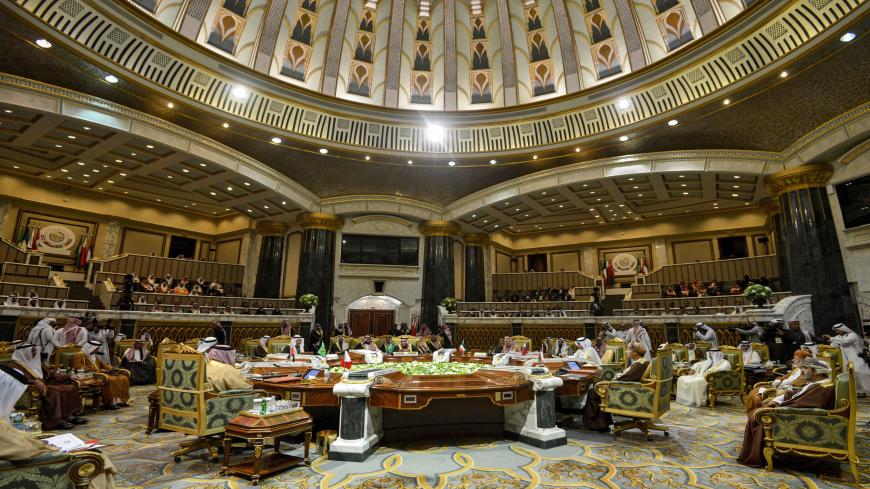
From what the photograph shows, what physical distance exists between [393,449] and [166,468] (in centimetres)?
199

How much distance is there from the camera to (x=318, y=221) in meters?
16.6

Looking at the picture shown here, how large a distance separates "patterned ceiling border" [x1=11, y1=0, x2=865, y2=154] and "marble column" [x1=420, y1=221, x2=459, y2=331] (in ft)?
12.3

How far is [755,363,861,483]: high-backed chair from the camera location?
3.44 meters

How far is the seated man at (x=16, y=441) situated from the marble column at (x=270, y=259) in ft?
50.9

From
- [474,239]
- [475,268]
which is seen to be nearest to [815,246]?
[475,268]

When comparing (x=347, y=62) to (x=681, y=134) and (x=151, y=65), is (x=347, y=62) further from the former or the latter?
(x=681, y=134)

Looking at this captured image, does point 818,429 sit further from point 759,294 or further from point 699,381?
point 759,294

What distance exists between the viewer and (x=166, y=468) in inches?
142

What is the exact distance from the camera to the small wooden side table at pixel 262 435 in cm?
330

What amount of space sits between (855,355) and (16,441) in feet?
34.6

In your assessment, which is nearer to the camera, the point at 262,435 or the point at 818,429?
the point at 262,435

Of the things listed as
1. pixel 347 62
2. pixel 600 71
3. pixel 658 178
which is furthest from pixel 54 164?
pixel 658 178

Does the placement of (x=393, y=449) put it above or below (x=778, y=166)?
below

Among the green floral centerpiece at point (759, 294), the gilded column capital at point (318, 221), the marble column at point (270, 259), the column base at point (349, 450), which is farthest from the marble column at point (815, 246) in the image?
the marble column at point (270, 259)
